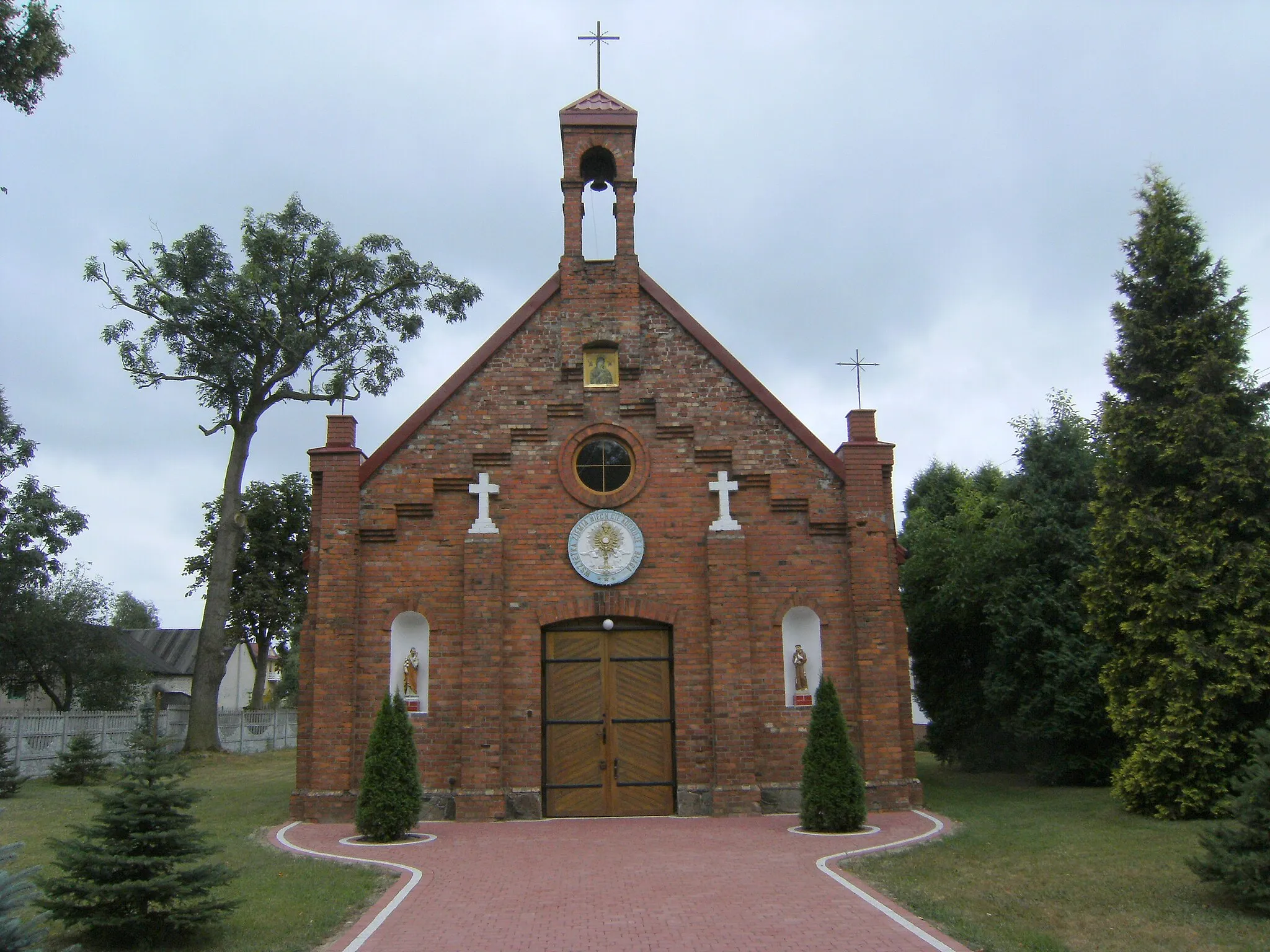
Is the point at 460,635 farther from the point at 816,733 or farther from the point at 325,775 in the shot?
the point at 816,733

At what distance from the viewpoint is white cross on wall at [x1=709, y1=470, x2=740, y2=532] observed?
50.9 ft

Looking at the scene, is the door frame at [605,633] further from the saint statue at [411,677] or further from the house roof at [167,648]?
the house roof at [167,648]

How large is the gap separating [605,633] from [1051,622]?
8.06 meters

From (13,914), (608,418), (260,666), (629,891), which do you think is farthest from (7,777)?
(260,666)

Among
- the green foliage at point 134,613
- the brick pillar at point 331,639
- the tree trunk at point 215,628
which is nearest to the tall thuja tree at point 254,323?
the tree trunk at point 215,628

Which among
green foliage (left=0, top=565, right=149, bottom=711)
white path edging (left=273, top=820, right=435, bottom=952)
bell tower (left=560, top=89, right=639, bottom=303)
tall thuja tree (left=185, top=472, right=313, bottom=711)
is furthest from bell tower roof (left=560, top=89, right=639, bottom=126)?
tall thuja tree (left=185, top=472, right=313, bottom=711)

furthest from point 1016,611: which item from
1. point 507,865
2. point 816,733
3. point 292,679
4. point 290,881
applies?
point 292,679

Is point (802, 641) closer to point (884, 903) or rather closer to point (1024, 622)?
point (1024, 622)

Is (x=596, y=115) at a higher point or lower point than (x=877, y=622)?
higher

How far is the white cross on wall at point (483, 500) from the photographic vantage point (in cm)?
1552

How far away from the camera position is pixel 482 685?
1491 cm

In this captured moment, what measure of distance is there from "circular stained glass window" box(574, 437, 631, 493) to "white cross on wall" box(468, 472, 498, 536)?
135 centimetres

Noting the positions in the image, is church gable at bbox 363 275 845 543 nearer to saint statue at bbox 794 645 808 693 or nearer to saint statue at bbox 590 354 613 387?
saint statue at bbox 590 354 613 387

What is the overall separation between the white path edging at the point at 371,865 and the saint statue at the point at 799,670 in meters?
5.60
